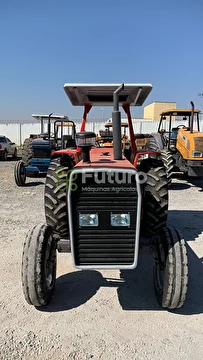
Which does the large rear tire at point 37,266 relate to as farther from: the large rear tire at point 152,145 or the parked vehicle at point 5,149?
the parked vehicle at point 5,149

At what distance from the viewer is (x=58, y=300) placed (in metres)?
3.33

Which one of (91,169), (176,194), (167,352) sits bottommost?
(167,352)

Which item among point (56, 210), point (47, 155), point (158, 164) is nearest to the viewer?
point (56, 210)

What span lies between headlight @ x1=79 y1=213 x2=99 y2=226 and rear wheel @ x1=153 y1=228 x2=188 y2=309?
71 centimetres

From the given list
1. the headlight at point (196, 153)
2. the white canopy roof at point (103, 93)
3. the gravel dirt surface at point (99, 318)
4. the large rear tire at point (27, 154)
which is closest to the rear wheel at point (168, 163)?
the headlight at point (196, 153)

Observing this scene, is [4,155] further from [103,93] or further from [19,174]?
[103,93]

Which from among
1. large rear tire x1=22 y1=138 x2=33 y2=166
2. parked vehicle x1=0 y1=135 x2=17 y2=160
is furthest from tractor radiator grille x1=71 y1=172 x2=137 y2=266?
parked vehicle x1=0 y1=135 x2=17 y2=160

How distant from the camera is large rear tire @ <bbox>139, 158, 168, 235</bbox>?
12.7 feet

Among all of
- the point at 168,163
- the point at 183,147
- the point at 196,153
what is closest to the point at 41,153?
the point at 168,163

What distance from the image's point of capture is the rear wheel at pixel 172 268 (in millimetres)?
2910

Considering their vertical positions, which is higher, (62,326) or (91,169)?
(91,169)

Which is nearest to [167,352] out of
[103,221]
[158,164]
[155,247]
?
[155,247]

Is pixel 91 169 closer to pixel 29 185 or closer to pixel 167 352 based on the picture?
pixel 167 352

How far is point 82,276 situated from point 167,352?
1.48m
